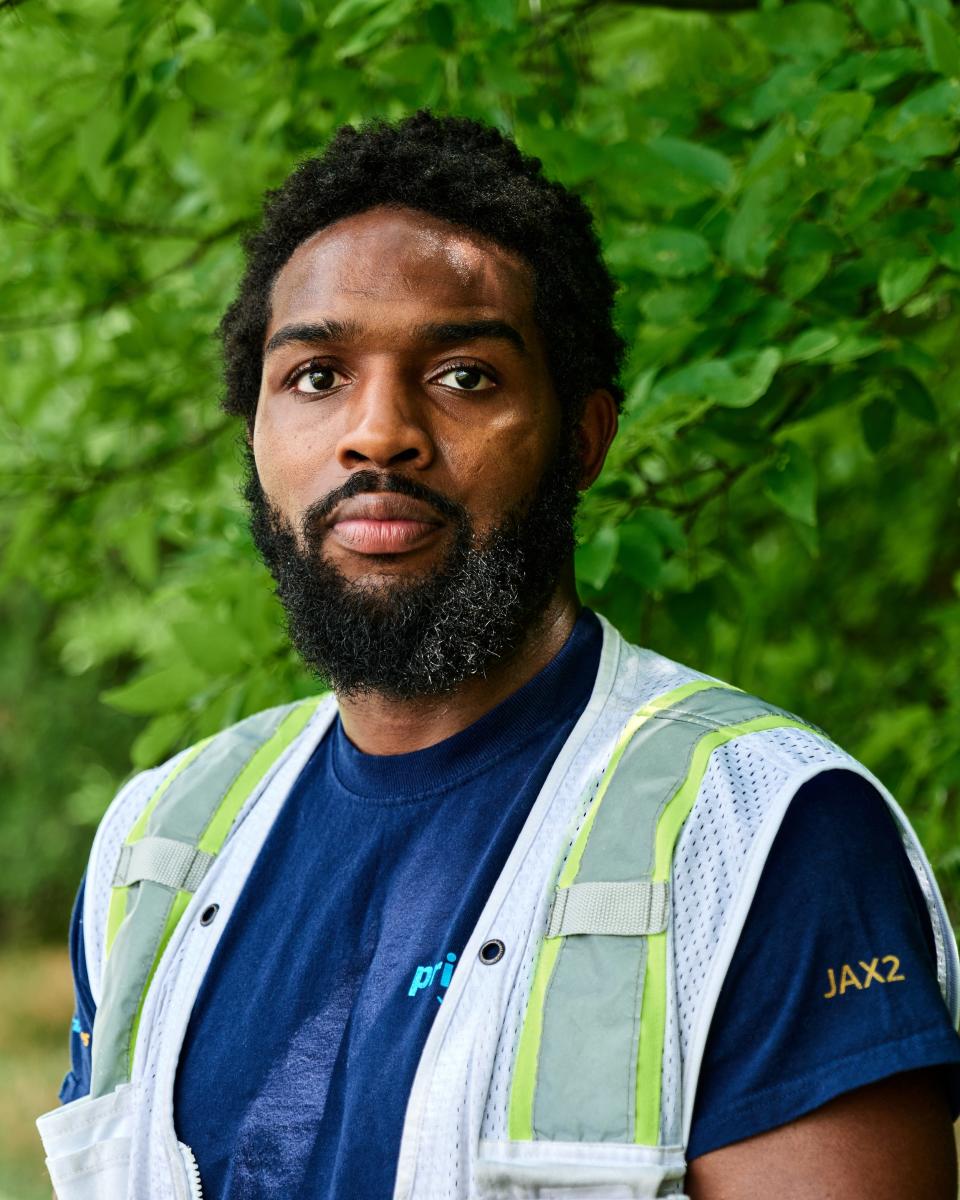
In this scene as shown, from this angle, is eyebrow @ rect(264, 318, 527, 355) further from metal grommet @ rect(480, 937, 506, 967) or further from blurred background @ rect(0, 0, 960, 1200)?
metal grommet @ rect(480, 937, 506, 967)

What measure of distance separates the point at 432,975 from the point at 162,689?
1.23 metres

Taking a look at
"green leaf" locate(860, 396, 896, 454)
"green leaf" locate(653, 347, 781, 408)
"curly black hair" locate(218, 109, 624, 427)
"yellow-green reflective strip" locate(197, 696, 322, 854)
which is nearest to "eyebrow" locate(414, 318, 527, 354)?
"curly black hair" locate(218, 109, 624, 427)

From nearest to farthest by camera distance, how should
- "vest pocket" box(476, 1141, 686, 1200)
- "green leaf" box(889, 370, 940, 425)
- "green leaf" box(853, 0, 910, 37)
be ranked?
1. "vest pocket" box(476, 1141, 686, 1200)
2. "green leaf" box(853, 0, 910, 37)
3. "green leaf" box(889, 370, 940, 425)

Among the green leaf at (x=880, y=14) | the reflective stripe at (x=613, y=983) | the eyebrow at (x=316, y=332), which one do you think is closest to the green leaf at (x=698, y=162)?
the green leaf at (x=880, y=14)

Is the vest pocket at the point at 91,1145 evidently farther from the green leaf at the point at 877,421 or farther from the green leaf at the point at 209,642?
the green leaf at the point at 877,421

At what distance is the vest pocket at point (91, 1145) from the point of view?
198 centimetres

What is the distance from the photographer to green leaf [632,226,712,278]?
8.07ft

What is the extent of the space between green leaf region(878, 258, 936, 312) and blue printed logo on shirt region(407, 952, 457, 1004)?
4.10 feet

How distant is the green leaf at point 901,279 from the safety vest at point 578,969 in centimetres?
Result: 71

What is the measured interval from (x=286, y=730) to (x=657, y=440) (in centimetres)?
80

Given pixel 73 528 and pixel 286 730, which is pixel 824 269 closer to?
pixel 286 730

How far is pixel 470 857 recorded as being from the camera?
1952 mm

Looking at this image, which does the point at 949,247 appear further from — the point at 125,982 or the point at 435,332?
the point at 125,982

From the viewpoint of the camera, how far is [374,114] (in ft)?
9.79
